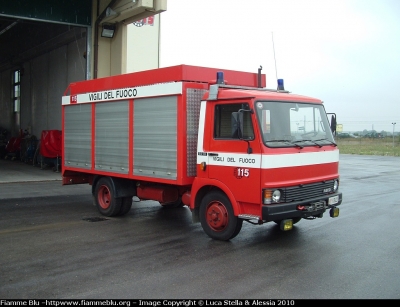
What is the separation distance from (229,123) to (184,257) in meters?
2.30

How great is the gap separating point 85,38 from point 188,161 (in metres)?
12.4

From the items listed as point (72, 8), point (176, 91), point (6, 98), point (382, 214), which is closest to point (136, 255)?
point (176, 91)

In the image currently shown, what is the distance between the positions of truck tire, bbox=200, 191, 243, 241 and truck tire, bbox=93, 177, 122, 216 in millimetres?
2620

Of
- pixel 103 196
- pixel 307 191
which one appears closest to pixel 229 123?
pixel 307 191

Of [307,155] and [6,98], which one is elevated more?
[6,98]

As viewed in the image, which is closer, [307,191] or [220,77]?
[307,191]

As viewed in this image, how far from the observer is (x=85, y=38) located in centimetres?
1852

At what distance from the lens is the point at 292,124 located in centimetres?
748

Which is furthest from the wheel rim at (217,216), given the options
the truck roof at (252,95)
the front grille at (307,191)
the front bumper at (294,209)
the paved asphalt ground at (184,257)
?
the truck roof at (252,95)

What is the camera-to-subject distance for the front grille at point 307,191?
7.07 metres

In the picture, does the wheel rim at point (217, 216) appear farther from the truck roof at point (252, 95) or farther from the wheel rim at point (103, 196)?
the wheel rim at point (103, 196)

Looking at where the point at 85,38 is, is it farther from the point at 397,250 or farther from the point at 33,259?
the point at 397,250

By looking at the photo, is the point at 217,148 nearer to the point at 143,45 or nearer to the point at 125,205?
the point at 125,205

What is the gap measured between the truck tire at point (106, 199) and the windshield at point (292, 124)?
4.07 meters
